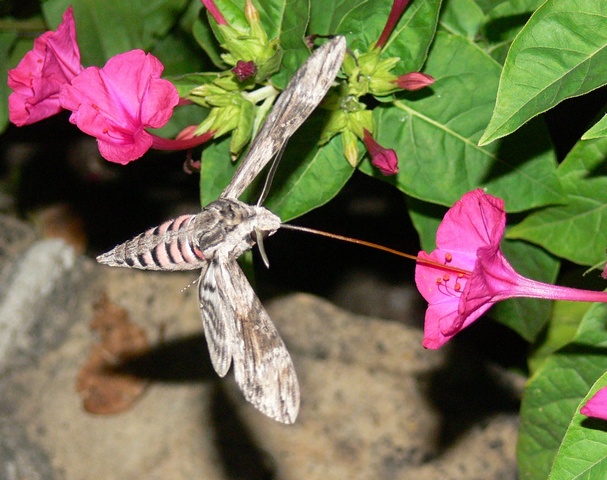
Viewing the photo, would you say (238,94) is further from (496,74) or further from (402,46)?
(496,74)

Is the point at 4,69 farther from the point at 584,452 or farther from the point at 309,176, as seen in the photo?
the point at 584,452

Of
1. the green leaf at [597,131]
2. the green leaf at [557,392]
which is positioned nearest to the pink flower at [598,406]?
the green leaf at [597,131]

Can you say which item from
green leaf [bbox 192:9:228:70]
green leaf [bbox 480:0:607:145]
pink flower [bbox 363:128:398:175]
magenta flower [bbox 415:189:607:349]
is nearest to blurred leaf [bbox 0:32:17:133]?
green leaf [bbox 192:9:228:70]

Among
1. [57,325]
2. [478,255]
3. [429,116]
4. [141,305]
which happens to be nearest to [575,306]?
[429,116]

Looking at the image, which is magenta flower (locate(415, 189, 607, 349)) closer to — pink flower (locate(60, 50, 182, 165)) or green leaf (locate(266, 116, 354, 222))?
green leaf (locate(266, 116, 354, 222))

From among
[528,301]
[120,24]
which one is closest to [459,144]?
[528,301]
